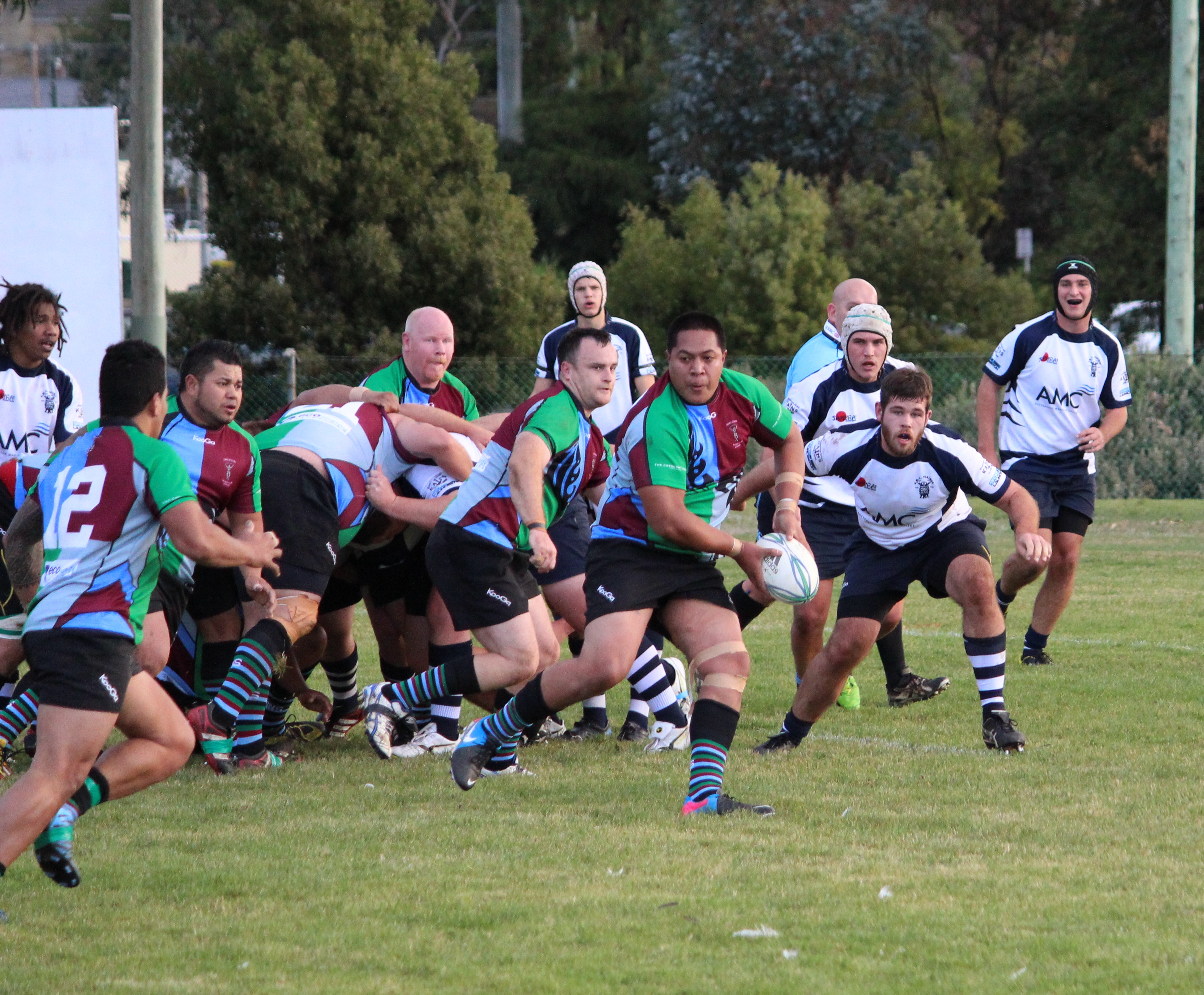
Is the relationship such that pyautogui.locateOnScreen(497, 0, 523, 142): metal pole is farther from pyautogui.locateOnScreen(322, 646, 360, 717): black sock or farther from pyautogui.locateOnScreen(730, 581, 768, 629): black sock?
pyautogui.locateOnScreen(322, 646, 360, 717): black sock

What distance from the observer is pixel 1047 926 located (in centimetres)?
446

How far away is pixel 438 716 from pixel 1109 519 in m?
11.1

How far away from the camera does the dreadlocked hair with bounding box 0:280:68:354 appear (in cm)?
735

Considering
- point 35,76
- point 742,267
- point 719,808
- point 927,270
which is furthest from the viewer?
point 35,76

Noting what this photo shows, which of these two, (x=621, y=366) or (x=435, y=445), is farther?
(x=621, y=366)

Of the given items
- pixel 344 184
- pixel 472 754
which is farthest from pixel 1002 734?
pixel 344 184

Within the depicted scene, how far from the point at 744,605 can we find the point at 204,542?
13.2ft

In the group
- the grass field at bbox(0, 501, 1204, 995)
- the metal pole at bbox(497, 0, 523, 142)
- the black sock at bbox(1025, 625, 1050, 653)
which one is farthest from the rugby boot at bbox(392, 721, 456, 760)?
the metal pole at bbox(497, 0, 523, 142)

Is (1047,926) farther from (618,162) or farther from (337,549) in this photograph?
(618,162)

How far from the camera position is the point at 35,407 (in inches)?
299

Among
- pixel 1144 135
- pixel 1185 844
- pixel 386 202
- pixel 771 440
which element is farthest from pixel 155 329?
pixel 1144 135

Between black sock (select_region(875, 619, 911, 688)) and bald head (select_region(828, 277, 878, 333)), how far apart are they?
167cm

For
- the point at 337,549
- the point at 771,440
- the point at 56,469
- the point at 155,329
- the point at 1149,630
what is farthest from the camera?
the point at 155,329

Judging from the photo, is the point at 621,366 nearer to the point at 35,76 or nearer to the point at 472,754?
the point at 472,754
